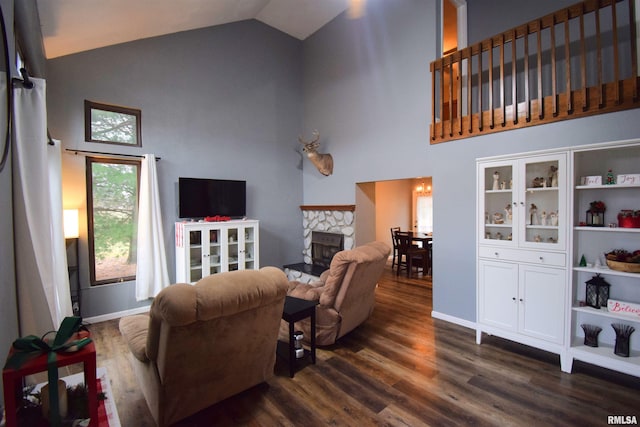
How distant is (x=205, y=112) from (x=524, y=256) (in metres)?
4.91

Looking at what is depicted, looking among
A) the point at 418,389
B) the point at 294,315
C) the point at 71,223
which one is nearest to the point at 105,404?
the point at 294,315

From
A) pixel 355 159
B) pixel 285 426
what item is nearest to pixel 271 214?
pixel 355 159

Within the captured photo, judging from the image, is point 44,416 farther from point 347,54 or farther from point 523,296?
point 347,54

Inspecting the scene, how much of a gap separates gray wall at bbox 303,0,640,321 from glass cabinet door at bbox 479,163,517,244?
0.28m

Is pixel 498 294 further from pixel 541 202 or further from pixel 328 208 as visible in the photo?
pixel 328 208

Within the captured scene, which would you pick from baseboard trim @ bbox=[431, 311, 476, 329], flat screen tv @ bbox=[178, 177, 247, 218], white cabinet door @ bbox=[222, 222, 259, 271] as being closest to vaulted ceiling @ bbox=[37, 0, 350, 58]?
flat screen tv @ bbox=[178, 177, 247, 218]

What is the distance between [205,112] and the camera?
492cm

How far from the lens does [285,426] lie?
6.67 ft

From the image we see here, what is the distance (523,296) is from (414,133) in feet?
8.18

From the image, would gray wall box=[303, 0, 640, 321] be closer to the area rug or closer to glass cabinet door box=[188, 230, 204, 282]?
glass cabinet door box=[188, 230, 204, 282]

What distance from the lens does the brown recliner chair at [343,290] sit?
2924 millimetres

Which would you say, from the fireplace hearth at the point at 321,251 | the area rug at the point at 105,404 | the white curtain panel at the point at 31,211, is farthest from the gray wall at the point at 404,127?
the white curtain panel at the point at 31,211

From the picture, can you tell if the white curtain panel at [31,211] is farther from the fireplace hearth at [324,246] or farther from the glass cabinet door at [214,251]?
the fireplace hearth at [324,246]

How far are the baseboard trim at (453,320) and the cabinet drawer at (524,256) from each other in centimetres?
98
